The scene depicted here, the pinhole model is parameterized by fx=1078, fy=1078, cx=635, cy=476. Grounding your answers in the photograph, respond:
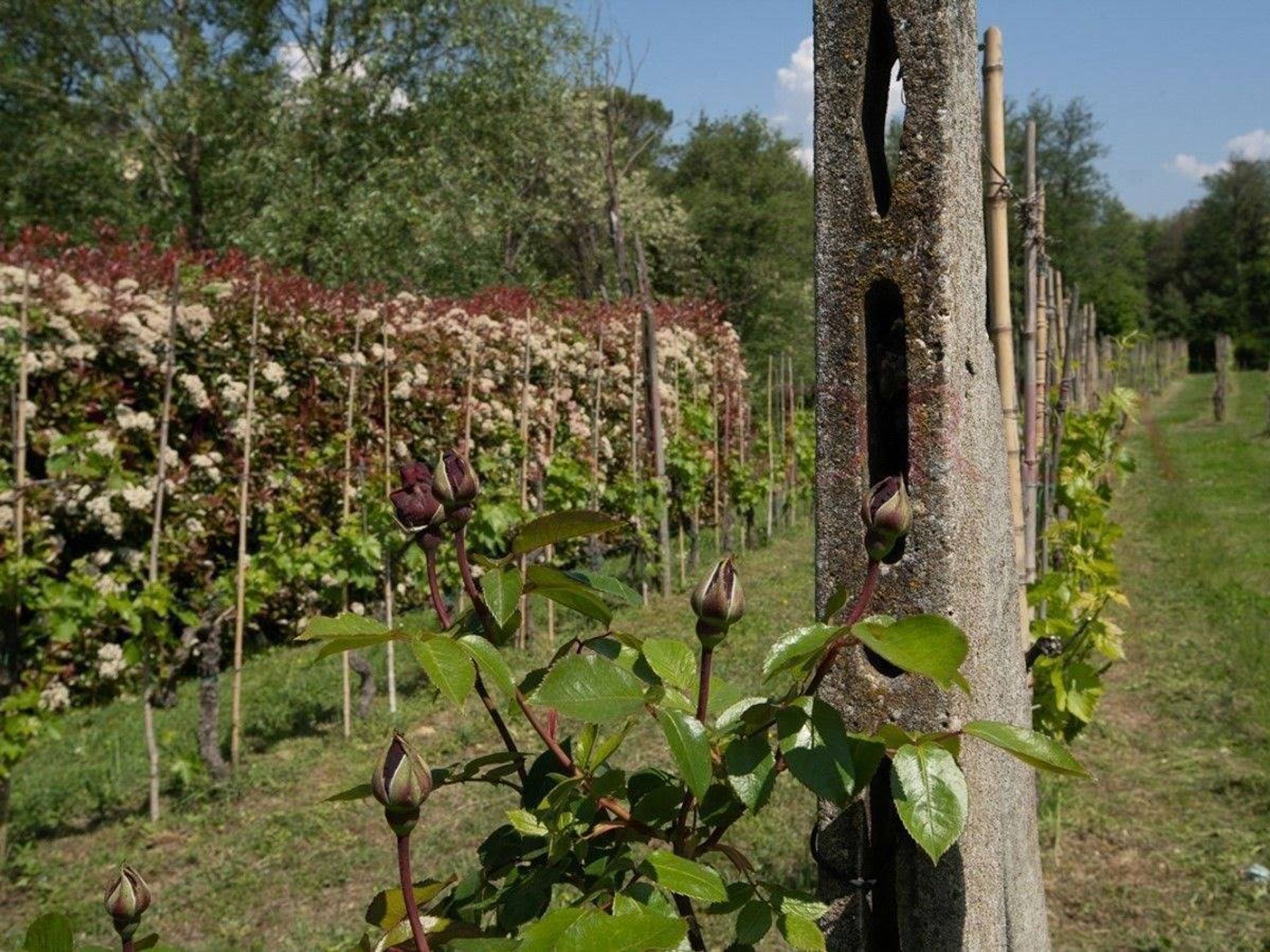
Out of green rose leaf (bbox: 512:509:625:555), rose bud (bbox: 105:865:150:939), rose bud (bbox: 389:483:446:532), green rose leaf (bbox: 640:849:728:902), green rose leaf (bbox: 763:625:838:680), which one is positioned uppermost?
rose bud (bbox: 389:483:446:532)

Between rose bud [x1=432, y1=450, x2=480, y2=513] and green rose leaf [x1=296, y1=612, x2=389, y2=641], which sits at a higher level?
rose bud [x1=432, y1=450, x2=480, y2=513]

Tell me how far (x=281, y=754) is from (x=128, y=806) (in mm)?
924

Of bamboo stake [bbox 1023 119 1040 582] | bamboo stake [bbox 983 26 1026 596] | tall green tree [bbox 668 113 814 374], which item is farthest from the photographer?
tall green tree [bbox 668 113 814 374]

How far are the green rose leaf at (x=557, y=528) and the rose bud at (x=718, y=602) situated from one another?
0.44ft

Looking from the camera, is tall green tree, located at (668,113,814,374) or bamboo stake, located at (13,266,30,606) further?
tall green tree, located at (668,113,814,374)

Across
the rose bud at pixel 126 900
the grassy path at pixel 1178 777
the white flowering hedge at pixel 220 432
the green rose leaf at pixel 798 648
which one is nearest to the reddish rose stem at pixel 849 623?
the green rose leaf at pixel 798 648

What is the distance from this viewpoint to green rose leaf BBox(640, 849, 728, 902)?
101cm

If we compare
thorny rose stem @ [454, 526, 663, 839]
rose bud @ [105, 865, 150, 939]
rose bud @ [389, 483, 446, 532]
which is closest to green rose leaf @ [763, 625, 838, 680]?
thorny rose stem @ [454, 526, 663, 839]

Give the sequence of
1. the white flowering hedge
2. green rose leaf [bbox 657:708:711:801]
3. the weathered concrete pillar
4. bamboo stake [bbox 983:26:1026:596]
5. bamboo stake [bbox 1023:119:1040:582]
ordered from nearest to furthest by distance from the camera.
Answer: green rose leaf [bbox 657:708:711:801], the weathered concrete pillar, bamboo stake [bbox 983:26:1026:596], bamboo stake [bbox 1023:119:1040:582], the white flowering hedge

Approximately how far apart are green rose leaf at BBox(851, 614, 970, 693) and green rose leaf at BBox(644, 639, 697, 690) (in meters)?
0.24

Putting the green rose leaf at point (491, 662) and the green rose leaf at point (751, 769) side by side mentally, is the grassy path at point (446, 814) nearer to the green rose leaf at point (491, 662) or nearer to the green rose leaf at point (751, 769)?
the green rose leaf at point (751, 769)

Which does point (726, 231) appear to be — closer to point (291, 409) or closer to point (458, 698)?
point (291, 409)

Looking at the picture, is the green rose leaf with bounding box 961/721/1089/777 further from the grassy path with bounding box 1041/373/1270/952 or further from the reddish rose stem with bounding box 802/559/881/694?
the grassy path with bounding box 1041/373/1270/952

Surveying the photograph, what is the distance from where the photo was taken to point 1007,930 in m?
1.54
